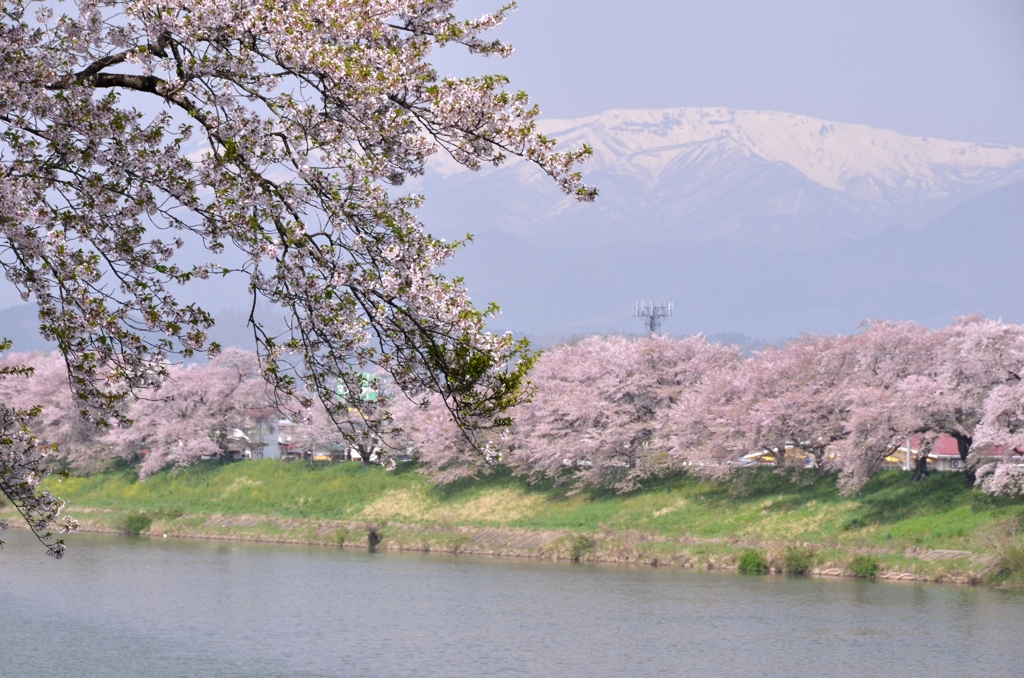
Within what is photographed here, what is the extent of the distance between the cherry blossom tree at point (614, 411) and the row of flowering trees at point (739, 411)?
0.25 ft

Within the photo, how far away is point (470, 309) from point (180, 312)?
2581 millimetres

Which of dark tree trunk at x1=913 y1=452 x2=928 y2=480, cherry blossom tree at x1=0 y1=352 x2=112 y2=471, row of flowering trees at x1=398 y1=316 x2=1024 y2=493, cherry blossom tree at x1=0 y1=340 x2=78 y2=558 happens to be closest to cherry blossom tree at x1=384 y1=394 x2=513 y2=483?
row of flowering trees at x1=398 y1=316 x2=1024 y2=493

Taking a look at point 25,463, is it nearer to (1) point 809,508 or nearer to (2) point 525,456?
(1) point 809,508

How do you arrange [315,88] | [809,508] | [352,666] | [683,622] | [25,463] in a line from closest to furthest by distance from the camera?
[315,88] < [25,463] < [352,666] < [683,622] < [809,508]

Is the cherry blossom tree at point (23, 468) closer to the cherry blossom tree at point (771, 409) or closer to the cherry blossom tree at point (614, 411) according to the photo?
the cherry blossom tree at point (771, 409)

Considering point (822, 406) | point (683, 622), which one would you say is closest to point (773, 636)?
point (683, 622)

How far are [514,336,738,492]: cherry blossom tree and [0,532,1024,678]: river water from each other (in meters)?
11.9

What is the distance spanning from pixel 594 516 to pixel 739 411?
8424 millimetres

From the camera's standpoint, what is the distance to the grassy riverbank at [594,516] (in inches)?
1789

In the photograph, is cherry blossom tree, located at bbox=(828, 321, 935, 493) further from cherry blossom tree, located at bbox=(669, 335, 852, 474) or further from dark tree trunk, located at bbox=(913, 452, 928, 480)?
dark tree trunk, located at bbox=(913, 452, 928, 480)

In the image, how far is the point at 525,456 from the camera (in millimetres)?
65000

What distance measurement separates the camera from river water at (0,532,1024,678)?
30.3 meters

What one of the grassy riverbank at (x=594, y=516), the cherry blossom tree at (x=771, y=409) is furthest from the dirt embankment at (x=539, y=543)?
the cherry blossom tree at (x=771, y=409)

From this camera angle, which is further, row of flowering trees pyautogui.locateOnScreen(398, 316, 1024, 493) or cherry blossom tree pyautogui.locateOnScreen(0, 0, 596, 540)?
row of flowering trees pyautogui.locateOnScreen(398, 316, 1024, 493)
